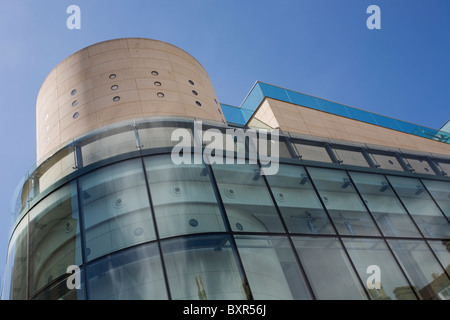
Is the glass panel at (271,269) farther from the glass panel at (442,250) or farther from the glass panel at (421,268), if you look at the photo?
the glass panel at (442,250)

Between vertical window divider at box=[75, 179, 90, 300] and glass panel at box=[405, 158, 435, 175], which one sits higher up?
glass panel at box=[405, 158, 435, 175]

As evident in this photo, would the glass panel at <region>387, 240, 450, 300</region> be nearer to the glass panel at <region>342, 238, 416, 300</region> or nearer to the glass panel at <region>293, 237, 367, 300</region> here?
the glass panel at <region>342, 238, 416, 300</region>

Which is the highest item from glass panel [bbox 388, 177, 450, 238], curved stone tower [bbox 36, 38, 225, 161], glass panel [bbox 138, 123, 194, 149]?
curved stone tower [bbox 36, 38, 225, 161]

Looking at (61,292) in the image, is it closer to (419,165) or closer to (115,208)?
(115,208)

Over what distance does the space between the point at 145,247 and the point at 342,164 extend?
10666 millimetres

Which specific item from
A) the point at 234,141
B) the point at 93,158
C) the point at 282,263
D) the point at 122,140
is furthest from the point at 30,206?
the point at 282,263

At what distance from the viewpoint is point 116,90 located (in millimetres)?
21547

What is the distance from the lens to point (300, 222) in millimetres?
15305

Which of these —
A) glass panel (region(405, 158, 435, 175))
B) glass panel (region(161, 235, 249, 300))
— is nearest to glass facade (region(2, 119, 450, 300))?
glass panel (region(161, 235, 249, 300))

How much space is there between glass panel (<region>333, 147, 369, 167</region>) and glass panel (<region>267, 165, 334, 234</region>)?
3.11 meters

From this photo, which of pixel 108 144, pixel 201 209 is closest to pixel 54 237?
pixel 108 144

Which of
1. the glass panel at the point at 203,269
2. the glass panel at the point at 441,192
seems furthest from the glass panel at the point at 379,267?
the glass panel at the point at 441,192

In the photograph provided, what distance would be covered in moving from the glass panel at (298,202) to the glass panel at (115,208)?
17.0 feet

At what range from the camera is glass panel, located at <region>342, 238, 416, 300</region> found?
14.1 meters
